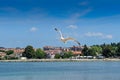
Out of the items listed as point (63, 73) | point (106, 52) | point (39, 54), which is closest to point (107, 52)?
point (106, 52)

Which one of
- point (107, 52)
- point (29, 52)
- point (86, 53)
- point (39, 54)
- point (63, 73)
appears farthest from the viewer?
point (86, 53)

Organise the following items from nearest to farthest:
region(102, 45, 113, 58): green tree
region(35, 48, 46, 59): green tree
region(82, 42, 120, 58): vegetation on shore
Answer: region(102, 45, 113, 58): green tree → region(82, 42, 120, 58): vegetation on shore → region(35, 48, 46, 59): green tree

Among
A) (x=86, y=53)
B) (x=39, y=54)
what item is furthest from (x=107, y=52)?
(x=39, y=54)

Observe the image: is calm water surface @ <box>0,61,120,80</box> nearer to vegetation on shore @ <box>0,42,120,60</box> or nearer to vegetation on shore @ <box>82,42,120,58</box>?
vegetation on shore @ <box>0,42,120,60</box>

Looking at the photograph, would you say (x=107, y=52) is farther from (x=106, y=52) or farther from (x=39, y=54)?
(x=39, y=54)

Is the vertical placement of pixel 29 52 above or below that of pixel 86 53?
above

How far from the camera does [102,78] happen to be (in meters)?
45.8

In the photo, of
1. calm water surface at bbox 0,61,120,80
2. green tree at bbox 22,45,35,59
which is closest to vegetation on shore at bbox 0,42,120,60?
green tree at bbox 22,45,35,59

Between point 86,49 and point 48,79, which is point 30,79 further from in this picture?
point 86,49

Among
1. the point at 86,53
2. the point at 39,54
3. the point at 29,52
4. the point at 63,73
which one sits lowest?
the point at 63,73

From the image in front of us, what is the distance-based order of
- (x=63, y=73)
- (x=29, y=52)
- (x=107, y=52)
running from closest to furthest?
(x=63, y=73) < (x=29, y=52) < (x=107, y=52)

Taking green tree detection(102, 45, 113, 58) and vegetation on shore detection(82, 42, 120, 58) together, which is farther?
vegetation on shore detection(82, 42, 120, 58)

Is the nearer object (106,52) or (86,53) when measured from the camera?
(106,52)

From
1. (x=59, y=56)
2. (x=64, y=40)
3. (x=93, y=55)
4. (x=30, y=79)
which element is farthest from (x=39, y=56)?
(x=64, y=40)
